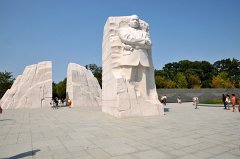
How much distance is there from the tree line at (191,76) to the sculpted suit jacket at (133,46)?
3143 cm

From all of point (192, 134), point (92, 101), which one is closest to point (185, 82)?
point (92, 101)

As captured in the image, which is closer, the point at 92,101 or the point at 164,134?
the point at 164,134

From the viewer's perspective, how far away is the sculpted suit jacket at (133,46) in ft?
36.6

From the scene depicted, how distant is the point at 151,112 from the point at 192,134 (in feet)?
17.2

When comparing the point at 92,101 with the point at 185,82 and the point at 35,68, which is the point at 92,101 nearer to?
the point at 35,68

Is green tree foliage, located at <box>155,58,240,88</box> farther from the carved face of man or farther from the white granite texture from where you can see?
the carved face of man

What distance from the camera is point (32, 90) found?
75.6 ft

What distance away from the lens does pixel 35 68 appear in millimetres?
24641

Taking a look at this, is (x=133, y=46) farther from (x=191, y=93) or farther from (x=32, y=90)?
(x=191, y=93)

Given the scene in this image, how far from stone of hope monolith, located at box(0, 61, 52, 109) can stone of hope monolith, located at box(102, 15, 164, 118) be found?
13.8 metres

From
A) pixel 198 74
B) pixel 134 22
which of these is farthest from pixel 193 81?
pixel 134 22

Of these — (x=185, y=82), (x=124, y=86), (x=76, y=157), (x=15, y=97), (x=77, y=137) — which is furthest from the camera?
(x=185, y=82)

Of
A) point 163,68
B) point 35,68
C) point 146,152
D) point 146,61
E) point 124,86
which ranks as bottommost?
point 146,152

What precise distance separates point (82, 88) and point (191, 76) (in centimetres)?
3046
